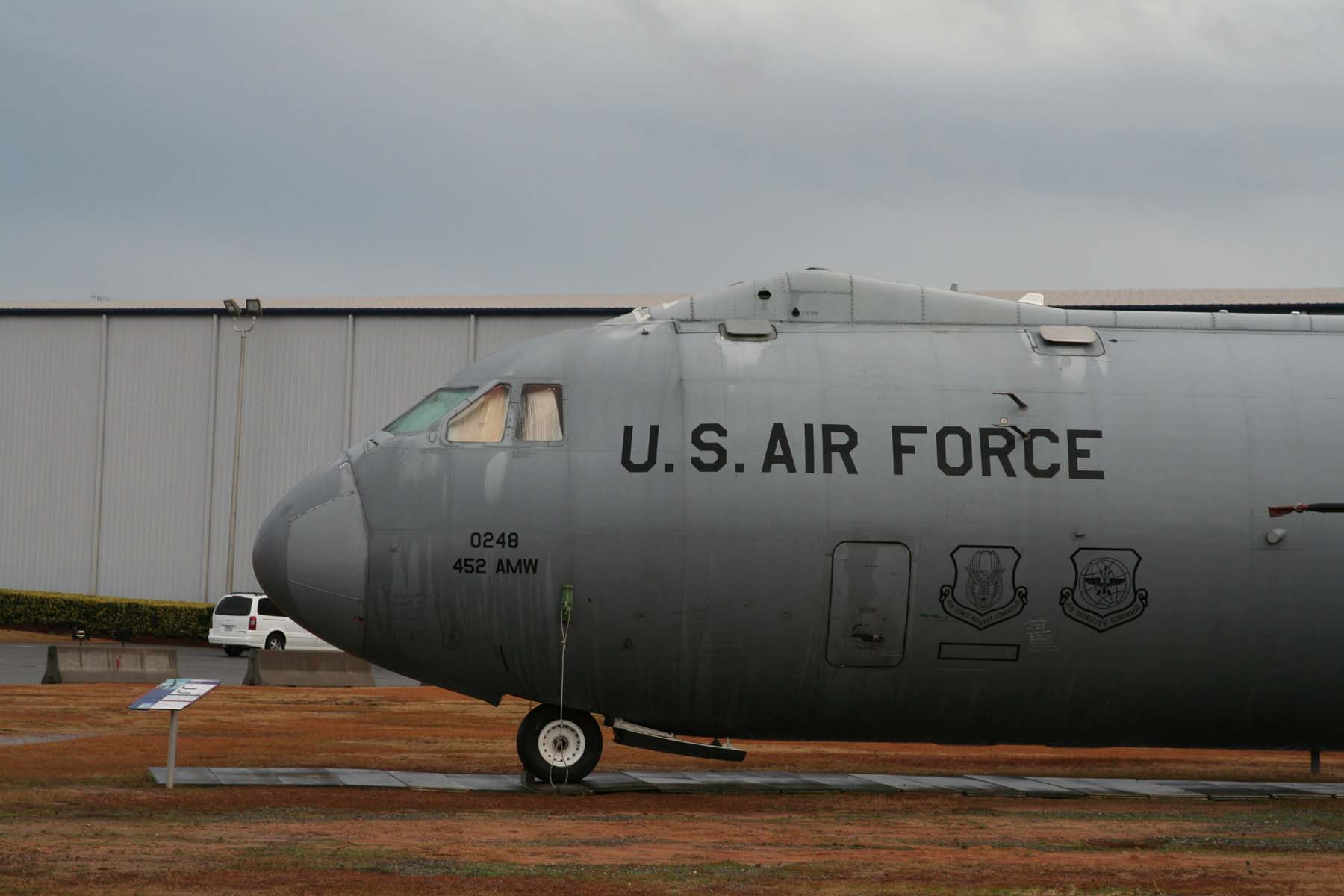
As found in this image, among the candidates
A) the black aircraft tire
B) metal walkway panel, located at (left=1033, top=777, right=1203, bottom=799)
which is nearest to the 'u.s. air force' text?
the black aircraft tire

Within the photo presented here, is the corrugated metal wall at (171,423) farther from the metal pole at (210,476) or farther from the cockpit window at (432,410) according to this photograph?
the cockpit window at (432,410)

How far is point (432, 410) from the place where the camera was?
16.3 meters

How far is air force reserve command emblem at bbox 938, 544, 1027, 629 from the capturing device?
15328 millimetres

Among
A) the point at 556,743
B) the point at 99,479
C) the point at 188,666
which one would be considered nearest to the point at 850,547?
the point at 556,743

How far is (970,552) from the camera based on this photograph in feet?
50.3

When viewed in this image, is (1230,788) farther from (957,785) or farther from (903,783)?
(903,783)

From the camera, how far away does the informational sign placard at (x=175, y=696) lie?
51.5 feet

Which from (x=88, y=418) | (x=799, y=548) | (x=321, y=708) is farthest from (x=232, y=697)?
(x=88, y=418)

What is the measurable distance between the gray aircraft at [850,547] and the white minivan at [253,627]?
33.1 metres

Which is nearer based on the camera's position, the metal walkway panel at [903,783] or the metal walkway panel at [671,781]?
the metal walkway panel at [671,781]

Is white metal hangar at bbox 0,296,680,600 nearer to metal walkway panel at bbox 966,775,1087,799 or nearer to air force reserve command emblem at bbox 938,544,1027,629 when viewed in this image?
metal walkway panel at bbox 966,775,1087,799

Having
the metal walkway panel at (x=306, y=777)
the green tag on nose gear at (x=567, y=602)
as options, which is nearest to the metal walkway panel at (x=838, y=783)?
the green tag on nose gear at (x=567, y=602)

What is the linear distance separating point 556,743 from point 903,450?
4971mm

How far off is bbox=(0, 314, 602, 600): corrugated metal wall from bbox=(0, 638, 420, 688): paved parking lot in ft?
15.8
